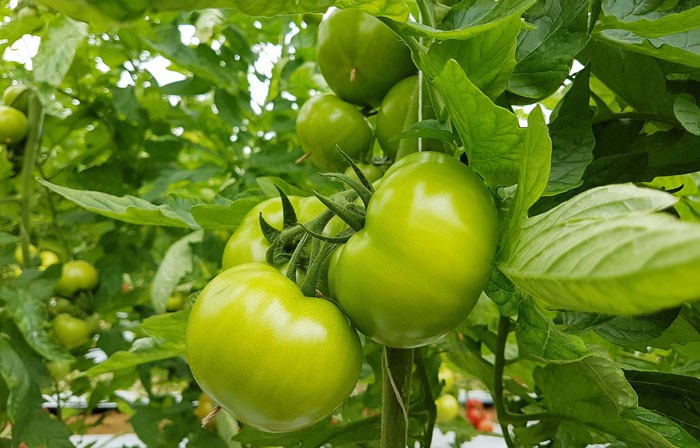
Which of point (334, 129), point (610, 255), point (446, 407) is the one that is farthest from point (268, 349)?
point (446, 407)

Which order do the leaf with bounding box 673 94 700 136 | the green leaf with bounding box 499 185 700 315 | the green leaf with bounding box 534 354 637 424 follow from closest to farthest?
1. the green leaf with bounding box 499 185 700 315
2. the leaf with bounding box 673 94 700 136
3. the green leaf with bounding box 534 354 637 424

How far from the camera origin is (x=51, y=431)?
93cm

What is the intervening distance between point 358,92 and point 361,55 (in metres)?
0.05

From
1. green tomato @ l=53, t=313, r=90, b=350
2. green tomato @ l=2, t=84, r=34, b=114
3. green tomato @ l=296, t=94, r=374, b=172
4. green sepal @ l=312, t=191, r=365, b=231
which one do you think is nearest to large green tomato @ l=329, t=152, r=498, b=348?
green sepal @ l=312, t=191, r=365, b=231

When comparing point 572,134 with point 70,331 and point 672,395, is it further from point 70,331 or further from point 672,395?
point 70,331

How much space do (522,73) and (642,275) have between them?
0.28 metres

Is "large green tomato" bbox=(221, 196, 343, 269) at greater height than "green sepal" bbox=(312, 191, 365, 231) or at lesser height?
lesser

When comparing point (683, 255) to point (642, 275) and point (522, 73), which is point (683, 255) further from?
point (522, 73)

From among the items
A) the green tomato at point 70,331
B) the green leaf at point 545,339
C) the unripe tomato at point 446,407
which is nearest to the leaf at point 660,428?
the green leaf at point 545,339

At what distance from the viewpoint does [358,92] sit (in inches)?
24.0

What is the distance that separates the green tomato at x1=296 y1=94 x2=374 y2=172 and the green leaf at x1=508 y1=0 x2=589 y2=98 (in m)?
0.20

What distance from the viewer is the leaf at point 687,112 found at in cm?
46

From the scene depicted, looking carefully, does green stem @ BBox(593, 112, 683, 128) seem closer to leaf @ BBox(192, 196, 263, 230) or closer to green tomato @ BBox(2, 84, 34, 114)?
leaf @ BBox(192, 196, 263, 230)

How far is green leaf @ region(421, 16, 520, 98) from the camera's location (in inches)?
14.2
